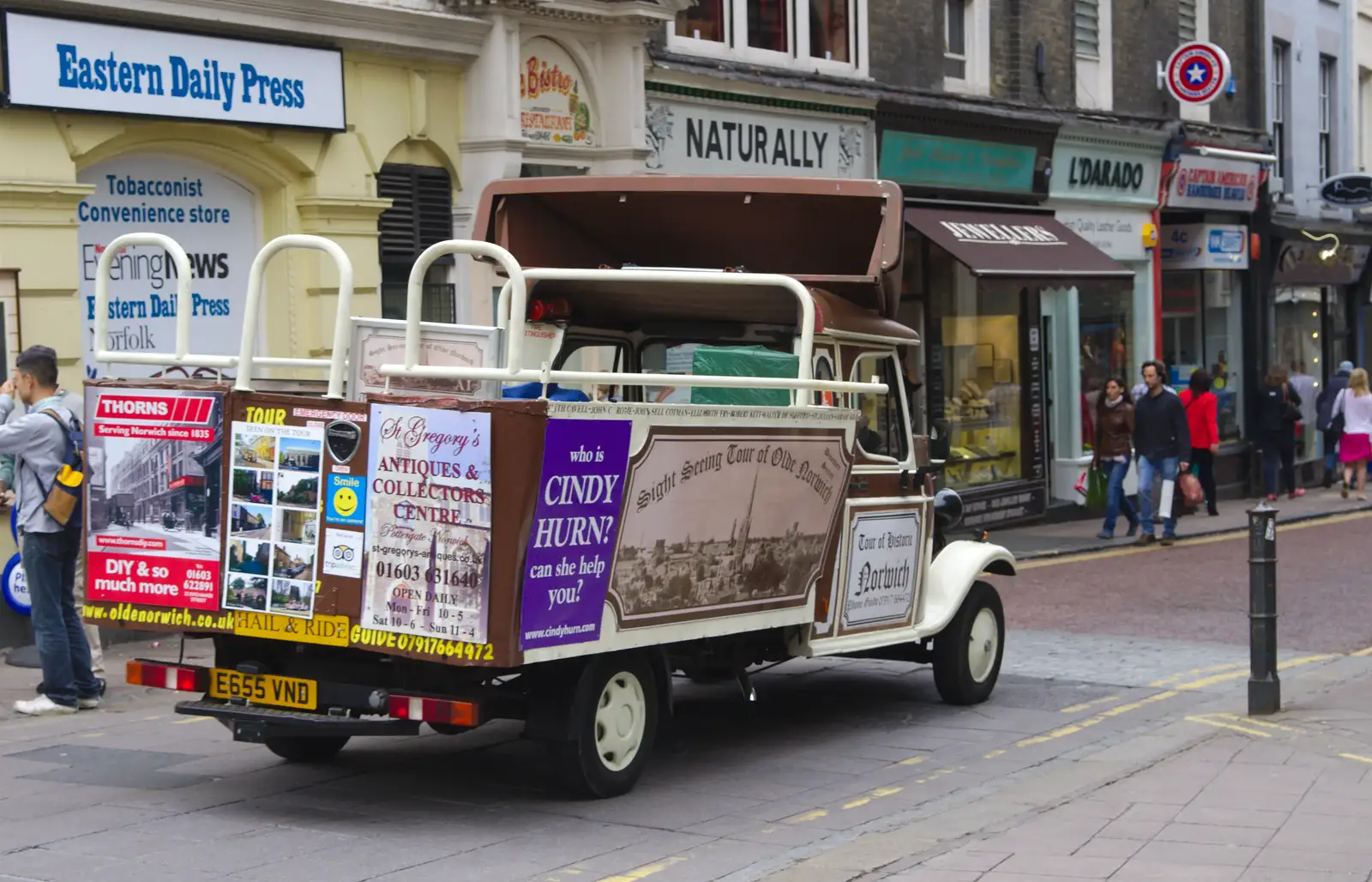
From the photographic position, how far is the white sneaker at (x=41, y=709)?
9.90 m

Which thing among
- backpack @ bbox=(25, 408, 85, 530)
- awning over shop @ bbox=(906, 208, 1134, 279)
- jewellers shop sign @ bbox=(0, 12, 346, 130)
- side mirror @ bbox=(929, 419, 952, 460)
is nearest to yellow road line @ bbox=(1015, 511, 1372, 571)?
awning over shop @ bbox=(906, 208, 1134, 279)

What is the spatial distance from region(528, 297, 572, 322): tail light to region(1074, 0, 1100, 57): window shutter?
54.7 ft

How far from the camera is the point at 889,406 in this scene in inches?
389

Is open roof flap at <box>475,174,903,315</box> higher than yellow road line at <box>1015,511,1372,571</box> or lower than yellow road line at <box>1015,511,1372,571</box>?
higher

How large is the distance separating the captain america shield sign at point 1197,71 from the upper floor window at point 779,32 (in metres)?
7.05

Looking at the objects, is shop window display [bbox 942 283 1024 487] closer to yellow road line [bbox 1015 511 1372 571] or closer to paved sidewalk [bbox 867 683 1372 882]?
yellow road line [bbox 1015 511 1372 571]

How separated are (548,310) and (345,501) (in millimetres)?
2687

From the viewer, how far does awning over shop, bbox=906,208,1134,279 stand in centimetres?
1966

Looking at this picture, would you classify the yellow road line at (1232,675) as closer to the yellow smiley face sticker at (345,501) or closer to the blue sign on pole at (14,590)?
the yellow smiley face sticker at (345,501)

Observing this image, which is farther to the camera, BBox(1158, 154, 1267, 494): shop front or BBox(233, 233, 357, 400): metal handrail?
BBox(1158, 154, 1267, 494): shop front

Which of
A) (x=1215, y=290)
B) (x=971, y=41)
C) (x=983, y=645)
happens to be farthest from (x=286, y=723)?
(x=1215, y=290)

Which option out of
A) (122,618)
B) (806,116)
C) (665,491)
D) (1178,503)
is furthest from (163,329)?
(1178,503)

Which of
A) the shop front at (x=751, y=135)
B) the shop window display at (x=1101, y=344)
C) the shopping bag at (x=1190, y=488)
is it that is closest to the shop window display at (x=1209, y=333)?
the shop window display at (x=1101, y=344)

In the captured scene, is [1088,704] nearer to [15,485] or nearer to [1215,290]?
[15,485]
